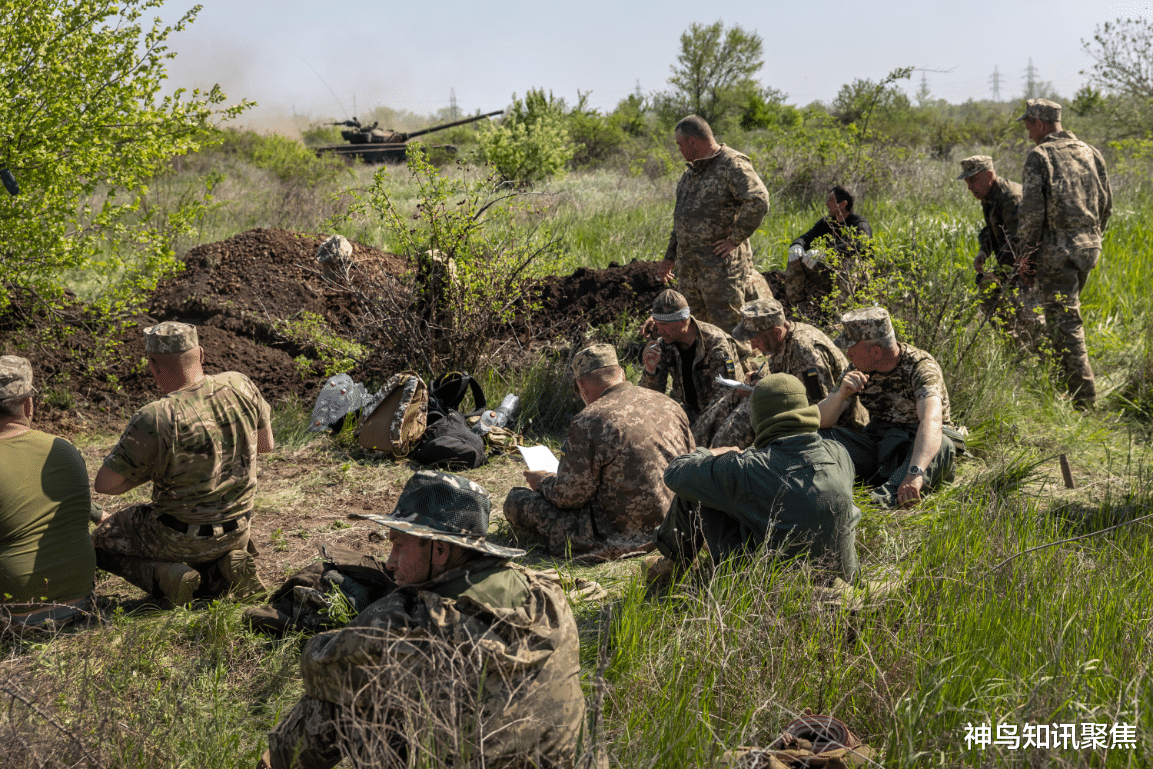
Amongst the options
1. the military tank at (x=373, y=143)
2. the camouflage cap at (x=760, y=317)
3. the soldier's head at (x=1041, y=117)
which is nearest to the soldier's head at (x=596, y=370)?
the camouflage cap at (x=760, y=317)

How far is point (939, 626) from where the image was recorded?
10.1ft

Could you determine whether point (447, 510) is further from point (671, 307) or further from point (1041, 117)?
point (1041, 117)

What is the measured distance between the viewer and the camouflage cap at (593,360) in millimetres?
4648

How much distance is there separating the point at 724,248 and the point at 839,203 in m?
1.47

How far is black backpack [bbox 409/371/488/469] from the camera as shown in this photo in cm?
620

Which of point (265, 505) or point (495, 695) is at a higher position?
point (495, 695)

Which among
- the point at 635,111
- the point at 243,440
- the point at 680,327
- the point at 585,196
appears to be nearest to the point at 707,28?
the point at 635,111

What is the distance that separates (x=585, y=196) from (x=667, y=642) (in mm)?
13464

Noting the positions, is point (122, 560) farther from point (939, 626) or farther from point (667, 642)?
point (939, 626)

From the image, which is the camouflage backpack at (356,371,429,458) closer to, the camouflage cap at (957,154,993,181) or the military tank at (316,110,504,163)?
the camouflage cap at (957,154,993,181)

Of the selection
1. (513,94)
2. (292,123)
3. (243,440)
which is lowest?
(243,440)

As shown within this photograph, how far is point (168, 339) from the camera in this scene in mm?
3848

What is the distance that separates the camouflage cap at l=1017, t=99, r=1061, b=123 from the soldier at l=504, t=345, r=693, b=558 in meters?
4.69

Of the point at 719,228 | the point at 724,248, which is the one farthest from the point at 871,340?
the point at 719,228
